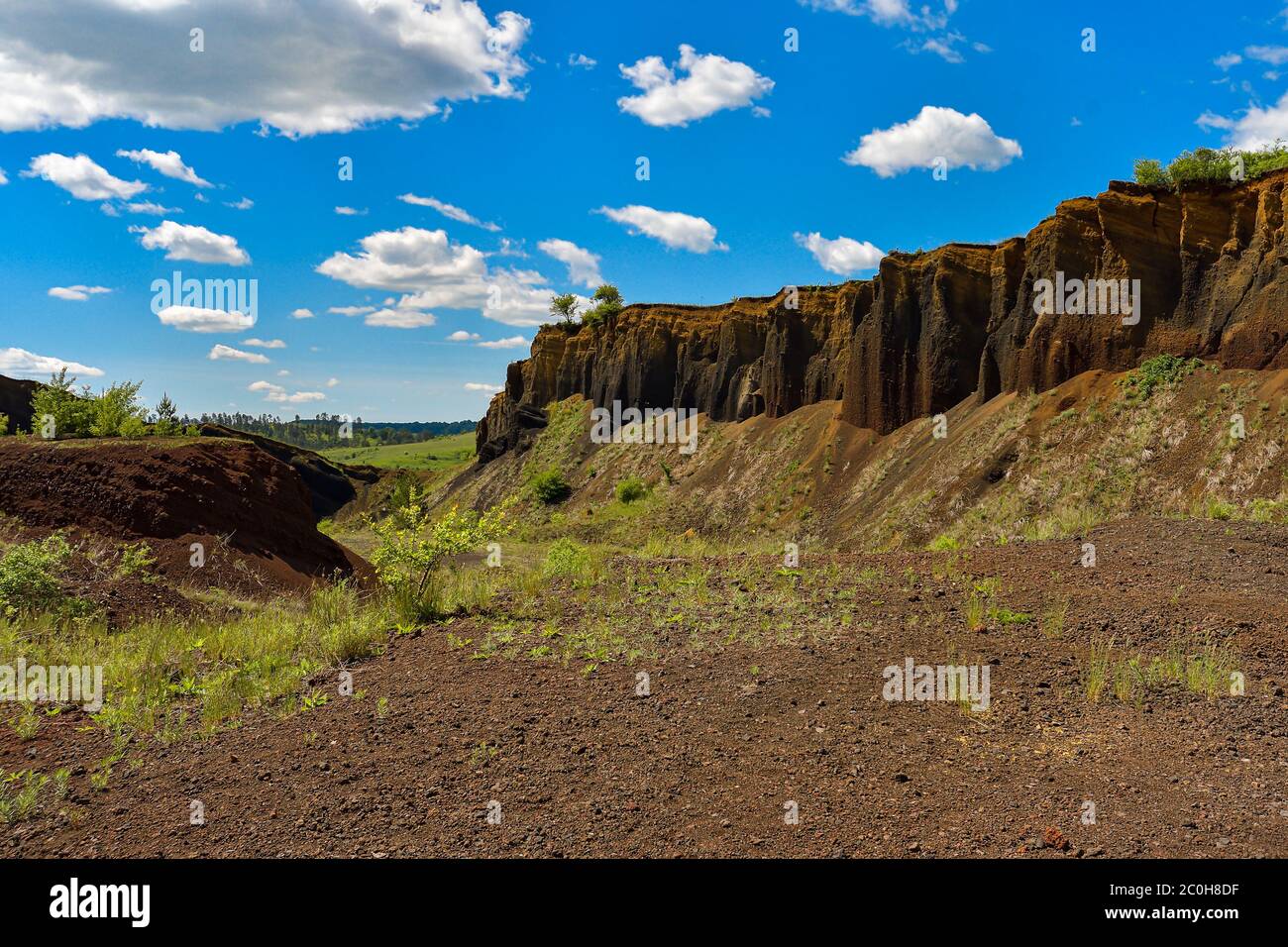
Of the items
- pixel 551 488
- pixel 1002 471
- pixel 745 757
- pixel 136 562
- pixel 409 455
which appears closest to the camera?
pixel 745 757

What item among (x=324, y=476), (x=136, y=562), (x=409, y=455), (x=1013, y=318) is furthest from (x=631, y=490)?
(x=409, y=455)

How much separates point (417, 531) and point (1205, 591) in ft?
32.9

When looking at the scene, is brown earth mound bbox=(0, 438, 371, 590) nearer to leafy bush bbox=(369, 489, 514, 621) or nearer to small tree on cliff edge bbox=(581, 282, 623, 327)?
leafy bush bbox=(369, 489, 514, 621)

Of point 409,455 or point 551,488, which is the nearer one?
point 551,488

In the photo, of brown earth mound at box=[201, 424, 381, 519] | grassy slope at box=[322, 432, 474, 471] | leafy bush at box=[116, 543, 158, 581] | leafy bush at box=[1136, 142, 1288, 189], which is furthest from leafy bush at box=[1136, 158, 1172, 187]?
grassy slope at box=[322, 432, 474, 471]

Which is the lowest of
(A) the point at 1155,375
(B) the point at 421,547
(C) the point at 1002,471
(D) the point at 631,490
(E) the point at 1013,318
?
(B) the point at 421,547

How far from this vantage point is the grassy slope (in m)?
145

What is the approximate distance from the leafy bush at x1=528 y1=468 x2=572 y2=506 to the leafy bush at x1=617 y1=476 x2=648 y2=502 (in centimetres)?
709

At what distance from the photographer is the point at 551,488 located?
5238 cm

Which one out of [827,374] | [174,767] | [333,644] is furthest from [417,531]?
[827,374]

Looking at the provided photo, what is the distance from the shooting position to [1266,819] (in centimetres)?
424

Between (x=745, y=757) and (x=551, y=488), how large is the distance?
156 ft

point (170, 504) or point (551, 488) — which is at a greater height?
point (551, 488)

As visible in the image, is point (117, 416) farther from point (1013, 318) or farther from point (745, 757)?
point (1013, 318)
